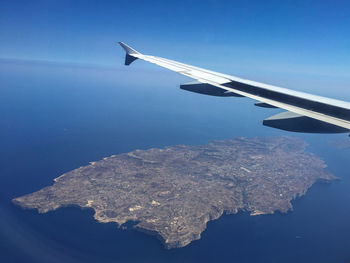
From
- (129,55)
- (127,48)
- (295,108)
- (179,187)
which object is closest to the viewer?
(295,108)

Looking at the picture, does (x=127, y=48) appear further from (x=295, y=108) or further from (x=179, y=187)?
(x=179, y=187)

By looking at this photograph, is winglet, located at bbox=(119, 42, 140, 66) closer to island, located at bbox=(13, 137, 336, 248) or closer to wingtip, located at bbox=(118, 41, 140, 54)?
wingtip, located at bbox=(118, 41, 140, 54)

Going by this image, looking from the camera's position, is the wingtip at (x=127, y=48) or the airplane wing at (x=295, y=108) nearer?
the airplane wing at (x=295, y=108)

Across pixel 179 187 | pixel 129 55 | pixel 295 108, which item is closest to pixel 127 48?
pixel 129 55

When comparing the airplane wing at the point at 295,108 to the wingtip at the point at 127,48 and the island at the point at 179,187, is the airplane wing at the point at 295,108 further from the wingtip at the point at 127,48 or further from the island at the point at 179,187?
the island at the point at 179,187

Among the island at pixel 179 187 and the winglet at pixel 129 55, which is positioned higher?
the winglet at pixel 129 55

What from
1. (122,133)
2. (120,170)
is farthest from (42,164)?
(122,133)

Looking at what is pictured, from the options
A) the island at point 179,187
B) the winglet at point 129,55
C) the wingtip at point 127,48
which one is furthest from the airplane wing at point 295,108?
the island at point 179,187

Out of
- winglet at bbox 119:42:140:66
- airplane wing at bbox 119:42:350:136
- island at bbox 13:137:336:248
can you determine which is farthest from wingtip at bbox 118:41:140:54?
island at bbox 13:137:336:248
